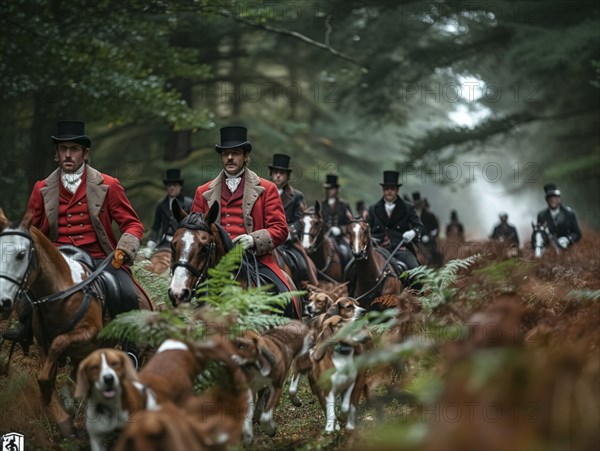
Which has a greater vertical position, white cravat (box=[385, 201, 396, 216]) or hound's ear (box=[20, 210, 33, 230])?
white cravat (box=[385, 201, 396, 216])

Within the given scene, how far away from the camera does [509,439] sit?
3.61 m

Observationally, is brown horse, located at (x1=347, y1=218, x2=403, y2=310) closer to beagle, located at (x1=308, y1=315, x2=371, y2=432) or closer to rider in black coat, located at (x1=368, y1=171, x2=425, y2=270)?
rider in black coat, located at (x1=368, y1=171, x2=425, y2=270)

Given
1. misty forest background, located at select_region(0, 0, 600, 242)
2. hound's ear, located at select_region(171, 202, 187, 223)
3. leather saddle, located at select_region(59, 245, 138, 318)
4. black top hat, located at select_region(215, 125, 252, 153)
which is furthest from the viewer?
misty forest background, located at select_region(0, 0, 600, 242)

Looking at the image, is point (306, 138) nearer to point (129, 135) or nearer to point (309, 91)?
point (309, 91)

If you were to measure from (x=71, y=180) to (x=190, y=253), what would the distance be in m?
1.81

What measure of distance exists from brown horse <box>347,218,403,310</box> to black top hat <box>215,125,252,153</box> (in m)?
4.53

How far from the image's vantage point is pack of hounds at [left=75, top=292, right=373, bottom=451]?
4867 mm

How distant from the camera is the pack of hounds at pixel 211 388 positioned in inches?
192

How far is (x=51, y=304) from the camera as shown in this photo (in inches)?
289

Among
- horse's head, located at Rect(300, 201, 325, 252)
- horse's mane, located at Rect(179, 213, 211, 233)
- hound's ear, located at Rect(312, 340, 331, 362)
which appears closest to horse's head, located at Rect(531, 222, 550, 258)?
horse's head, located at Rect(300, 201, 325, 252)

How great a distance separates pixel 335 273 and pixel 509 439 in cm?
1295

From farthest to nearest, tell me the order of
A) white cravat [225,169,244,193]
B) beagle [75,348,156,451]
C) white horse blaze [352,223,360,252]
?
white horse blaze [352,223,360,252], white cravat [225,169,244,193], beagle [75,348,156,451]

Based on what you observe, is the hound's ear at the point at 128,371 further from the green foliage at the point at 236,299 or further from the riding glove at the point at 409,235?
the riding glove at the point at 409,235

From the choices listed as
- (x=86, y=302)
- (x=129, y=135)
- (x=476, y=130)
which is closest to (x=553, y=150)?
(x=476, y=130)
